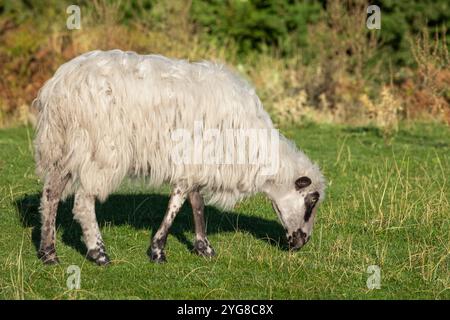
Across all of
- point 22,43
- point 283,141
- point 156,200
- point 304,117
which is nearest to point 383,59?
point 304,117

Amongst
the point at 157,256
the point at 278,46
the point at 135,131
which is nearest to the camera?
the point at 135,131

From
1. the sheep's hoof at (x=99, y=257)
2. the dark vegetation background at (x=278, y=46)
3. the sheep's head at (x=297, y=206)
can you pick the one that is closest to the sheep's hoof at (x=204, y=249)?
the sheep's head at (x=297, y=206)

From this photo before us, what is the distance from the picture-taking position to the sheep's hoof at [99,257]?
820 centimetres

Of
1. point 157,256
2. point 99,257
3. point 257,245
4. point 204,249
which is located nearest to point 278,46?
point 257,245

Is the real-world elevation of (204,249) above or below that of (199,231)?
below

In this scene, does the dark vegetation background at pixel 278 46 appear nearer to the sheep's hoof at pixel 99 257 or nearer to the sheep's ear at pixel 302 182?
the sheep's ear at pixel 302 182

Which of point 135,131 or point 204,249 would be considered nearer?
point 135,131

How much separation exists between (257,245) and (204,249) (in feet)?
1.87

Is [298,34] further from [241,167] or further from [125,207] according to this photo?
[241,167]

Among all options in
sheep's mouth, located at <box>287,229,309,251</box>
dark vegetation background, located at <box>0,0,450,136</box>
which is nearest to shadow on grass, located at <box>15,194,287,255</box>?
sheep's mouth, located at <box>287,229,309,251</box>

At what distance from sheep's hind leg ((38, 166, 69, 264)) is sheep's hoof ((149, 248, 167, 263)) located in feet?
2.70

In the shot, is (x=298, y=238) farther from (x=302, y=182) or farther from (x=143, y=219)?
(x=143, y=219)

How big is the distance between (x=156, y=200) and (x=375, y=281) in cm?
372

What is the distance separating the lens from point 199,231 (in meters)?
8.84
